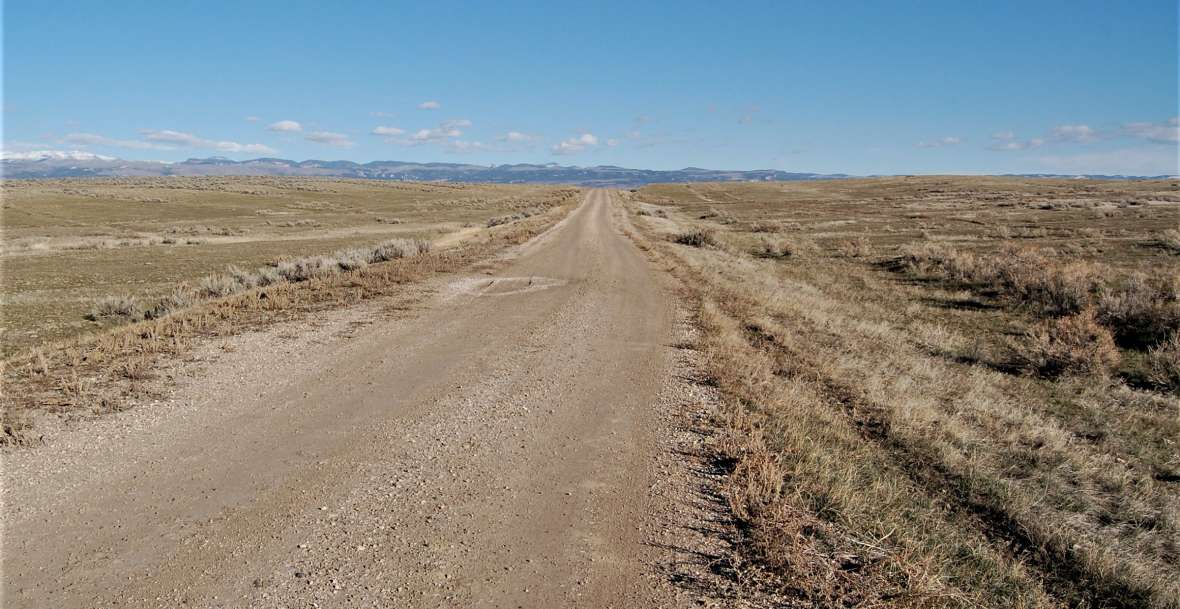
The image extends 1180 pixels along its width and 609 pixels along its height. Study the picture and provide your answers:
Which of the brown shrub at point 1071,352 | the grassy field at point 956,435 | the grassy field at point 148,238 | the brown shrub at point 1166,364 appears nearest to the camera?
the grassy field at point 956,435

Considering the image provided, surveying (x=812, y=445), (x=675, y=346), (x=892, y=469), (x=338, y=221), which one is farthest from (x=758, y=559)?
(x=338, y=221)

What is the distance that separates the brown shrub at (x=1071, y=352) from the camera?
1266 cm

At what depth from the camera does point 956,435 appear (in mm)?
9117

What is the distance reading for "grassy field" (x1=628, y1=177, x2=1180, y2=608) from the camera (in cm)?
552

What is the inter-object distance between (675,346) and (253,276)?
51.9ft

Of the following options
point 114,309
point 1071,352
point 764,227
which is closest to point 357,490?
point 1071,352

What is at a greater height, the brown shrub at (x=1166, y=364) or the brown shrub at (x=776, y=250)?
the brown shrub at (x=776, y=250)

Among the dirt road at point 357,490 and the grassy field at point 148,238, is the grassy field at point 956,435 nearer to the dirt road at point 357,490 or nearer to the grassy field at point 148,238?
the dirt road at point 357,490

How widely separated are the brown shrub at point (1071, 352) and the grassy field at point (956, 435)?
0.17 feet

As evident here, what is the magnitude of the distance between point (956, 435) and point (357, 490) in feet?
27.3

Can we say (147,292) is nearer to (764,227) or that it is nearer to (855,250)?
(855,250)

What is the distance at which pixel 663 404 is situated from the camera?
357 inches

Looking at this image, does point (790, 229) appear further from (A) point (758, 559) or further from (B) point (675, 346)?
(A) point (758, 559)

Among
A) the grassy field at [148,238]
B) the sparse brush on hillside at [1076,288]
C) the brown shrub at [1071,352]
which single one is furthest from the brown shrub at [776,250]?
the brown shrub at [1071,352]
